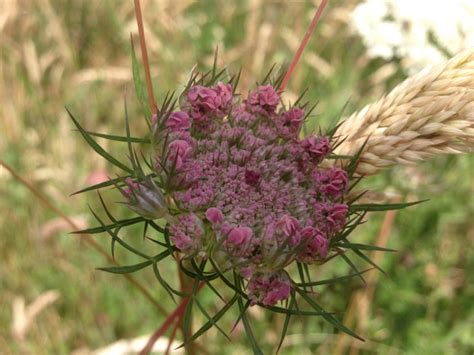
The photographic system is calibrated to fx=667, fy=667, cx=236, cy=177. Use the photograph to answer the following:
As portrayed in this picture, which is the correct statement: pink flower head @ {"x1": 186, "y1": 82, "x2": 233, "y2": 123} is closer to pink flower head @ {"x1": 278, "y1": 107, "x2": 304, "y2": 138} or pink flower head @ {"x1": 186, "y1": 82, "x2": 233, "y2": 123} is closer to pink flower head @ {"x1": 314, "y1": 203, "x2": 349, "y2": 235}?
pink flower head @ {"x1": 278, "y1": 107, "x2": 304, "y2": 138}

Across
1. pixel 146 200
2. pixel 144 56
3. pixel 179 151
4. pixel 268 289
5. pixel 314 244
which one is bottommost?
pixel 268 289

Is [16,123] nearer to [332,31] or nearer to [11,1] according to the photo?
[11,1]

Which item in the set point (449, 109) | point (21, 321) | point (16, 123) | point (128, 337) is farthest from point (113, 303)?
point (449, 109)

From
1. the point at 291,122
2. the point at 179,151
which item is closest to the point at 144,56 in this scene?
the point at 179,151

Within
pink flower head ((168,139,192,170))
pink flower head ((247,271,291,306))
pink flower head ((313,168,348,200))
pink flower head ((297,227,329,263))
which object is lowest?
pink flower head ((247,271,291,306))

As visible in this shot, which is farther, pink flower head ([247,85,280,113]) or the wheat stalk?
pink flower head ([247,85,280,113])

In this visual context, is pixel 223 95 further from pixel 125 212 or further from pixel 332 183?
pixel 125 212

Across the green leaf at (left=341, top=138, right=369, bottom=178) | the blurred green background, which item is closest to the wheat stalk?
the green leaf at (left=341, top=138, right=369, bottom=178)

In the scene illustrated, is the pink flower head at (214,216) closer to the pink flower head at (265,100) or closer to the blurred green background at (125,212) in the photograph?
the pink flower head at (265,100)
